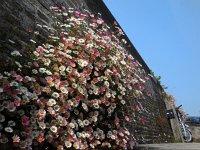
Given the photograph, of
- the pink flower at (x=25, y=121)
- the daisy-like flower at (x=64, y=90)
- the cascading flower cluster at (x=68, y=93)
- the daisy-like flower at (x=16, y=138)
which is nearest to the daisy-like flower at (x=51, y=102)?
the cascading flower cluster at (x=68, y=93)

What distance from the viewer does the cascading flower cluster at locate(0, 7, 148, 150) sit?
8.24 ft

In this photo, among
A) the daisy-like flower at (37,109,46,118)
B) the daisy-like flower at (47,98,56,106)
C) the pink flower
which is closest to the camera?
the pink flower

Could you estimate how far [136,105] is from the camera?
444cm

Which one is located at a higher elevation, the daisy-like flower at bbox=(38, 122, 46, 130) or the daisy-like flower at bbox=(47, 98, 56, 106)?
the daisy-like flower at bbox=(47, 98, 56, 106)

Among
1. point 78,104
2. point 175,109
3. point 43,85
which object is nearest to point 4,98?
point 43,85

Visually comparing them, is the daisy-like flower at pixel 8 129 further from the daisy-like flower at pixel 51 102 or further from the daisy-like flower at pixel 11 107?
the daisy-like flower at pixel 51 102

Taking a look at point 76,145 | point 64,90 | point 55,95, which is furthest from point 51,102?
point 76,145

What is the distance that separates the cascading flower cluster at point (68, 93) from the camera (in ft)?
8.24

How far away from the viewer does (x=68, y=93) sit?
121 inches

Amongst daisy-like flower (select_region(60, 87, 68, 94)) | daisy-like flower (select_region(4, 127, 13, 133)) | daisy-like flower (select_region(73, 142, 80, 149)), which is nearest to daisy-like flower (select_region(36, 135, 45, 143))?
daisy-like flower (select_region(4, 127, 13, 133))

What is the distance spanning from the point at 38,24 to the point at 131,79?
159 centimetres

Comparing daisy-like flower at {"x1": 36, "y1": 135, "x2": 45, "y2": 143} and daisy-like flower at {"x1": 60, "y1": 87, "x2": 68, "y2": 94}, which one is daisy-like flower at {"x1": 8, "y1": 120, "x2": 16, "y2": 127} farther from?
daisy-like flower at {"x1": 60, "y1": 87, "x2": 68, "y2": 94}

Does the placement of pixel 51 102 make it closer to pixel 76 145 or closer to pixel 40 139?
pixel 40 139

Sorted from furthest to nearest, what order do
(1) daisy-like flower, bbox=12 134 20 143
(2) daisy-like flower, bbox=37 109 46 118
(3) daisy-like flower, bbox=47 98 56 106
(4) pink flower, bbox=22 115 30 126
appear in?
(3) daisy-like flower, bbox=47 98 56 106, (2) daisy-like flower, bbox=37 109 46 118, (4) pink flower, bbox=22 115 30 126, (1) daisy-like flower, bbox=12 134 20 143
